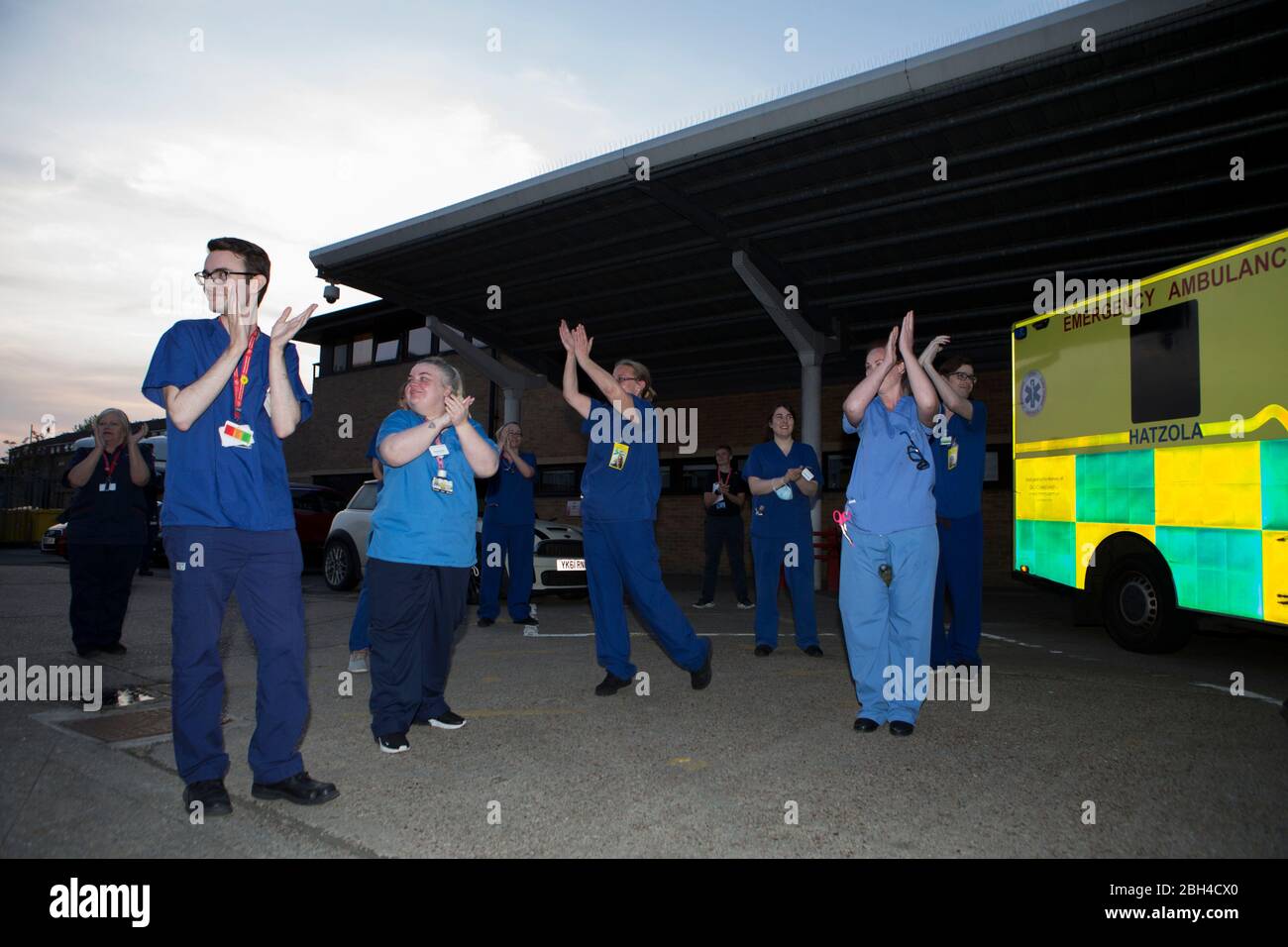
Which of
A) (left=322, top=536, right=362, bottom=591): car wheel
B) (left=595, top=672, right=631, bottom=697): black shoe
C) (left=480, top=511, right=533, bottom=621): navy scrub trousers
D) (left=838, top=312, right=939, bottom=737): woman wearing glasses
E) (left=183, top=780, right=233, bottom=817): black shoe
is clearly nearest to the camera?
(left=183, top=780, right=233, bottom=817): black shoe

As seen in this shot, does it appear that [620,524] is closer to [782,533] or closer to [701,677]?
[701,677]

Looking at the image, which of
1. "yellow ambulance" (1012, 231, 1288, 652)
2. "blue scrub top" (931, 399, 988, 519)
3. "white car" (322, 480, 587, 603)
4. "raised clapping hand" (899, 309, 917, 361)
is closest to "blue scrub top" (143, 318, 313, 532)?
"raised clapping hand" (899, 309, 917, 361)

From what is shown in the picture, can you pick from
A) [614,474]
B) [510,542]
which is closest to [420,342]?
[510,542]

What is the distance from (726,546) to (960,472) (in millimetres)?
5131

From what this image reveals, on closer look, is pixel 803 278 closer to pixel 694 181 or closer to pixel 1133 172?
pixel 694 181

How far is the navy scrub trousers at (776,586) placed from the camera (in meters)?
6.59

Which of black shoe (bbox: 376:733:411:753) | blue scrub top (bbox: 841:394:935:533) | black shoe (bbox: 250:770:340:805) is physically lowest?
black shoe (bbox: 376:733:411:753)

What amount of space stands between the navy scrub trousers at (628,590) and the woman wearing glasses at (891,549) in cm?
105

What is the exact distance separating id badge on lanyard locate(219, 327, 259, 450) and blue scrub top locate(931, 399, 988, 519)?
13.1 feet

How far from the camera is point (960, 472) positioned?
18.3 feet

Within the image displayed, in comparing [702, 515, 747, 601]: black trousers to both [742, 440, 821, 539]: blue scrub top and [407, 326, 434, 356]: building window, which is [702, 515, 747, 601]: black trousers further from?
[407, 326, 434, 356]: building window

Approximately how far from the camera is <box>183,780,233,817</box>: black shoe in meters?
2.96

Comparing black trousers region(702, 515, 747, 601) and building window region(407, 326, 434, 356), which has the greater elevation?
building window region(407, 326, 434, 356)
